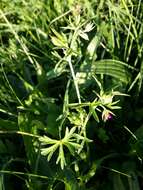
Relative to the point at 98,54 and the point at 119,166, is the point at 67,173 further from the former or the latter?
the point at 98,54

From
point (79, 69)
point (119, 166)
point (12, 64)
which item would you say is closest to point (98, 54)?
point (79, 69)

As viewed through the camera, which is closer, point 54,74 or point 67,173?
point 67,173

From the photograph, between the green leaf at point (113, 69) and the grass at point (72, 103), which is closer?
the grass at point (72, 103)

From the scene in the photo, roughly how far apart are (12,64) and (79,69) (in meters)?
0.23

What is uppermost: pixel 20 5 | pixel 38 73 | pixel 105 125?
pixel 20 5

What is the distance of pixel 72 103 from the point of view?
4.37 ft

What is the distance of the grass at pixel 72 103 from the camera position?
3.85 feet

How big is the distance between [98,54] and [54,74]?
7.5 inches

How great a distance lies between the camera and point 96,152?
130 centimetres

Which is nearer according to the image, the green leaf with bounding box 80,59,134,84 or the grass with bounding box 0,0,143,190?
the grass with bounding box 0,0,143,190

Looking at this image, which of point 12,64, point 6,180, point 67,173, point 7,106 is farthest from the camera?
point 12,64

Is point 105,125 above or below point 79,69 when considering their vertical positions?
below

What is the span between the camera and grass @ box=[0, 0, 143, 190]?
117 cm

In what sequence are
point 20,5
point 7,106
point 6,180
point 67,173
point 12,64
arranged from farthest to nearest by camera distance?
1. point 20,5
2. point 12,64
3. point 7,106
4. point 6,180
5. point 67,173
